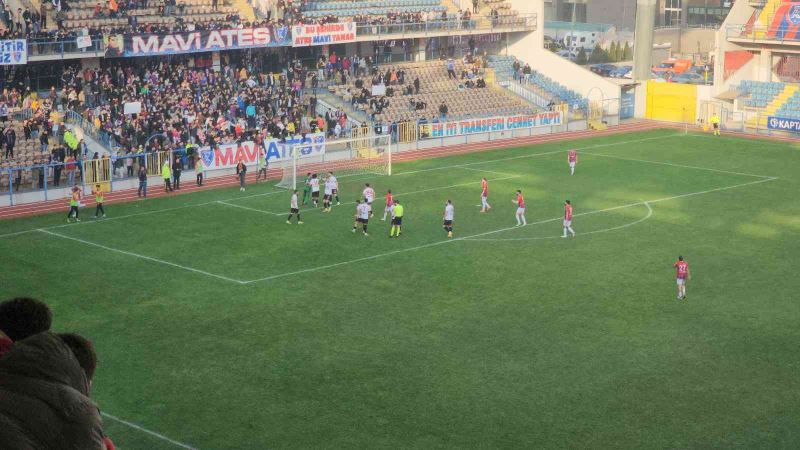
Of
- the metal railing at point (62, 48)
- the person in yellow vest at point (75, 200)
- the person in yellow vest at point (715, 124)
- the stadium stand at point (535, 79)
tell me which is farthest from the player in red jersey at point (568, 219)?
the stadium stand at point (535, 79)

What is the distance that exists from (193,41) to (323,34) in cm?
944

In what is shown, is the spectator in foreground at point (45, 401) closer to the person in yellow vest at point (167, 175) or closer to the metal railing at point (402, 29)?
the person in yellow vest at point (167, 175)

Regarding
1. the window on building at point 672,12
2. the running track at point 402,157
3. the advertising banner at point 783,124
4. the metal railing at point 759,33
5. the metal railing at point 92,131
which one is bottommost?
the running track at point 402,157

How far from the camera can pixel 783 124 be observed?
63656mm

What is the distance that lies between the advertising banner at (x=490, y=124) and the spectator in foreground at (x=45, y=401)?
178 ft

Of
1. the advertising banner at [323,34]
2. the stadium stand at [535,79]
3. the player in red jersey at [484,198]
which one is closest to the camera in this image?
the player in red jersey at [484,198]

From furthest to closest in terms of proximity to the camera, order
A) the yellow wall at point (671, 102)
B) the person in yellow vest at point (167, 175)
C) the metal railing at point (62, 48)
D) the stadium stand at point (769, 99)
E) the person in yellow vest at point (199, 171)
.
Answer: the yellow wall at point (671, 102) → the stadium stand at point (769, 99) → the metal railing at point (62, 48) → the person in yellow vest at point (199, 171) → the person in yellow vest at point (167, 175)

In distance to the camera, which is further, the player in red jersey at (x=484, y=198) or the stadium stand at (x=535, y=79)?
the stadium stand at (x=535, y=79)

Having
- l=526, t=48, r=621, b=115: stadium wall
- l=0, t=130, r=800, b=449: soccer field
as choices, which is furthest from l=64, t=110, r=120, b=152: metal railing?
l=526, t=48, r=621, b=115: stadium wall

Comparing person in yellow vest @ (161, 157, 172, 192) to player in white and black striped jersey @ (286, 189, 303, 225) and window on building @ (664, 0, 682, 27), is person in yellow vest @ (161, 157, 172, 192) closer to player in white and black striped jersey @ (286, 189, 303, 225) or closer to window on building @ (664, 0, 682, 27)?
player in white and black striped jersey @ (286, 189, 303, 225)

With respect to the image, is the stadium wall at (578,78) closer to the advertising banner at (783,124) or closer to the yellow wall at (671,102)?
the yellow wall at (671,102)

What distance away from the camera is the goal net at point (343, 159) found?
49.8 meters

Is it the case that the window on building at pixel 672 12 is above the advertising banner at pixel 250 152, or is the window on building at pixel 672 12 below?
above

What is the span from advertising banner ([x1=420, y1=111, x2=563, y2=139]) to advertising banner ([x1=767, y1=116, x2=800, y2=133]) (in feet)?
41.2
